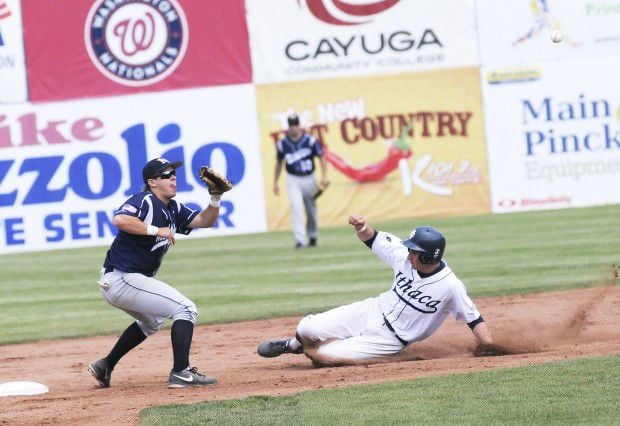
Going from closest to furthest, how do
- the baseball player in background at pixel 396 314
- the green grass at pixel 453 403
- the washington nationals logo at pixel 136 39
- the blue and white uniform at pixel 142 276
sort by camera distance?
the green grass at pixel 453 403 < the blue and white uniform at pixel 142 276 < the baseball player in background at pixel 396 314 < the washington nationals logo at pixel 136 39

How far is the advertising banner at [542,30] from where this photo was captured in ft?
71.1

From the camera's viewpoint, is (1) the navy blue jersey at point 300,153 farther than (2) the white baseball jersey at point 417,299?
Yes

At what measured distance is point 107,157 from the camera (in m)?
21.1

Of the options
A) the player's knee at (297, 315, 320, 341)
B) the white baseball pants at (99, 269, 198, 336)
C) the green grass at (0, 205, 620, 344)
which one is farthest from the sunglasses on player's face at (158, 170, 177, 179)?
the green grass at (0, 205, 620, 344)

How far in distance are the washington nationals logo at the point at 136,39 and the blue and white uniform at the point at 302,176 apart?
394cm

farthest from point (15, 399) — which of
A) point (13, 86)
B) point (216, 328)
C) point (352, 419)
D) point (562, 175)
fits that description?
point (562, 175)

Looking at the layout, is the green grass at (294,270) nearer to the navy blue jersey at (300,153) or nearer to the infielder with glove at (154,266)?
the navy blue jersey at (300,153)

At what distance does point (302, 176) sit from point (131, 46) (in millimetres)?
4865

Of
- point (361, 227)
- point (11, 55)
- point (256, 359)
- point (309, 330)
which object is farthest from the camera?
point (11, 55)

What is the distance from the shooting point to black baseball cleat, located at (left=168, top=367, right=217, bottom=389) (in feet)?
28.7

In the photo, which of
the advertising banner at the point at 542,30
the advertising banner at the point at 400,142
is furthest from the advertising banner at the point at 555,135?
the advertising banner at the point at 400,142

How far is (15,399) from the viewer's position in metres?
8.73

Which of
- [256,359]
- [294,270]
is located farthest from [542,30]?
[256,359]

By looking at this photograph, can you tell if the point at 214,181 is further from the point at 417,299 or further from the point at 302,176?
the point at 302,176
